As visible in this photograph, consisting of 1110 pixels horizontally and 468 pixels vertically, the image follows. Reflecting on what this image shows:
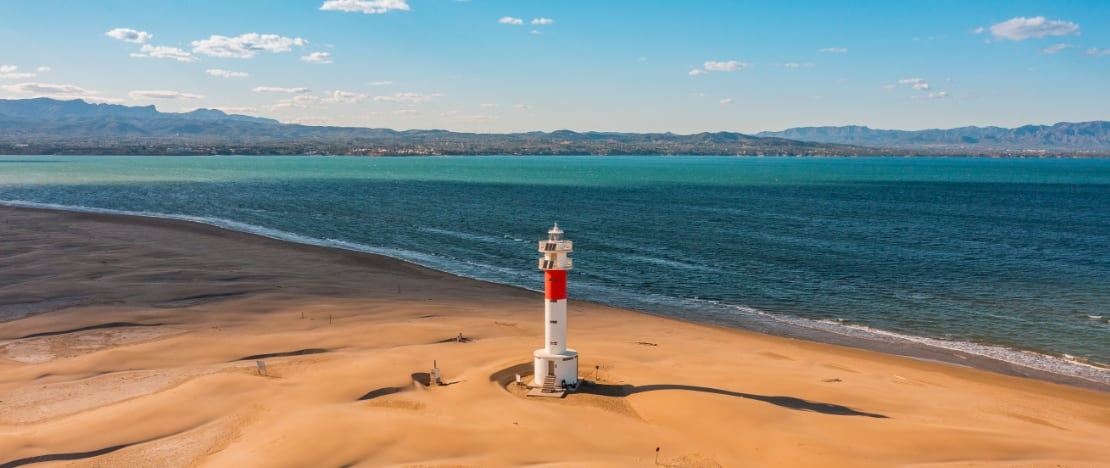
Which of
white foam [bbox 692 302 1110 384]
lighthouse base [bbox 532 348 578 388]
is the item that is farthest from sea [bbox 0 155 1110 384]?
lighthouse base [bbox 532 348 578 388]

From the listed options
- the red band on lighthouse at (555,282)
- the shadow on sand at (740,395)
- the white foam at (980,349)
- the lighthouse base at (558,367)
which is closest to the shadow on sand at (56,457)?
the lighthouse base at (558,367)

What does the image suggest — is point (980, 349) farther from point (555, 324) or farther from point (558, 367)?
point (555, 324)

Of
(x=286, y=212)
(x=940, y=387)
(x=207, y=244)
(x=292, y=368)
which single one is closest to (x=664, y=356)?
(x=940, y=387)

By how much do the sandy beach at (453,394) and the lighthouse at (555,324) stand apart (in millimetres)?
739

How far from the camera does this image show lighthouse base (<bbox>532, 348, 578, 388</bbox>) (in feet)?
72.7

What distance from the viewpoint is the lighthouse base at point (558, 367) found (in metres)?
22.2

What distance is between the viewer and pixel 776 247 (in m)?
60.3

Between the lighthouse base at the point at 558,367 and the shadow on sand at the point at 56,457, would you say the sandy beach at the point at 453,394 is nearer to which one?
the shadow on sand at the point at 56,457

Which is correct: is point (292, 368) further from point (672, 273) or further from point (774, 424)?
point (672, 273)

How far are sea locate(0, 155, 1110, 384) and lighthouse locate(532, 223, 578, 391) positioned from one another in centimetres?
1532

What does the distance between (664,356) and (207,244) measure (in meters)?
41.7

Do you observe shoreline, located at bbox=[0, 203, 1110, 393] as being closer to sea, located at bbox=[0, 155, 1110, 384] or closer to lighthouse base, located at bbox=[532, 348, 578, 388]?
sea, located at bbox=[0, 155, 1110, 384]

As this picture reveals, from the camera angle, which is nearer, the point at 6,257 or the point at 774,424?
the point at 774,424

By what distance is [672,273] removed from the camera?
4903 centimetres
